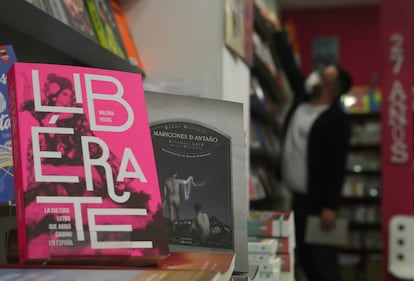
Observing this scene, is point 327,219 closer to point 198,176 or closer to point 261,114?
point 261,114

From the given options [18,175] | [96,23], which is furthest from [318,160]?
[18,175]

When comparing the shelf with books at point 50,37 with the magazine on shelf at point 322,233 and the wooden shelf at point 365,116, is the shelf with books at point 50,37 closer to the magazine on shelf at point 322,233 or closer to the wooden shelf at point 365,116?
the magazine on shelf at point 322,233

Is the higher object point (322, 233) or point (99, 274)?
point (99, 274)

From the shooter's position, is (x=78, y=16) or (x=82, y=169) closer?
(x=82, y=169)

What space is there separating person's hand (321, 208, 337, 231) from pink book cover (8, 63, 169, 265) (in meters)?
2.58

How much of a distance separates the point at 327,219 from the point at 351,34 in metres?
3.84

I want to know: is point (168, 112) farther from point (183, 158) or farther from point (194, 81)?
point (194, 81)

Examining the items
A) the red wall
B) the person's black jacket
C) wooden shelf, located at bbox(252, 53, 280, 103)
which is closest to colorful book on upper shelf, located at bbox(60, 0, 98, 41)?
wooden shelf, located at bbox(252, 53, 280, 103)

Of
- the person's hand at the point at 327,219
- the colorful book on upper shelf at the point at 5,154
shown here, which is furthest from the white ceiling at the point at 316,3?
the colorful book on upper shelf at the point at 5,154

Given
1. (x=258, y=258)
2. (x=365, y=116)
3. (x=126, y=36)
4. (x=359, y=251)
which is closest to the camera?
(x=258, y=258)

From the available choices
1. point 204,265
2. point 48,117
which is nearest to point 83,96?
point 48,117

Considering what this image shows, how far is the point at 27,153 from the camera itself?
72 centimetres

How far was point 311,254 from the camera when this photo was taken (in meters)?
3.33

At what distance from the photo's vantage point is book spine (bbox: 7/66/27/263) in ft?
2.26
